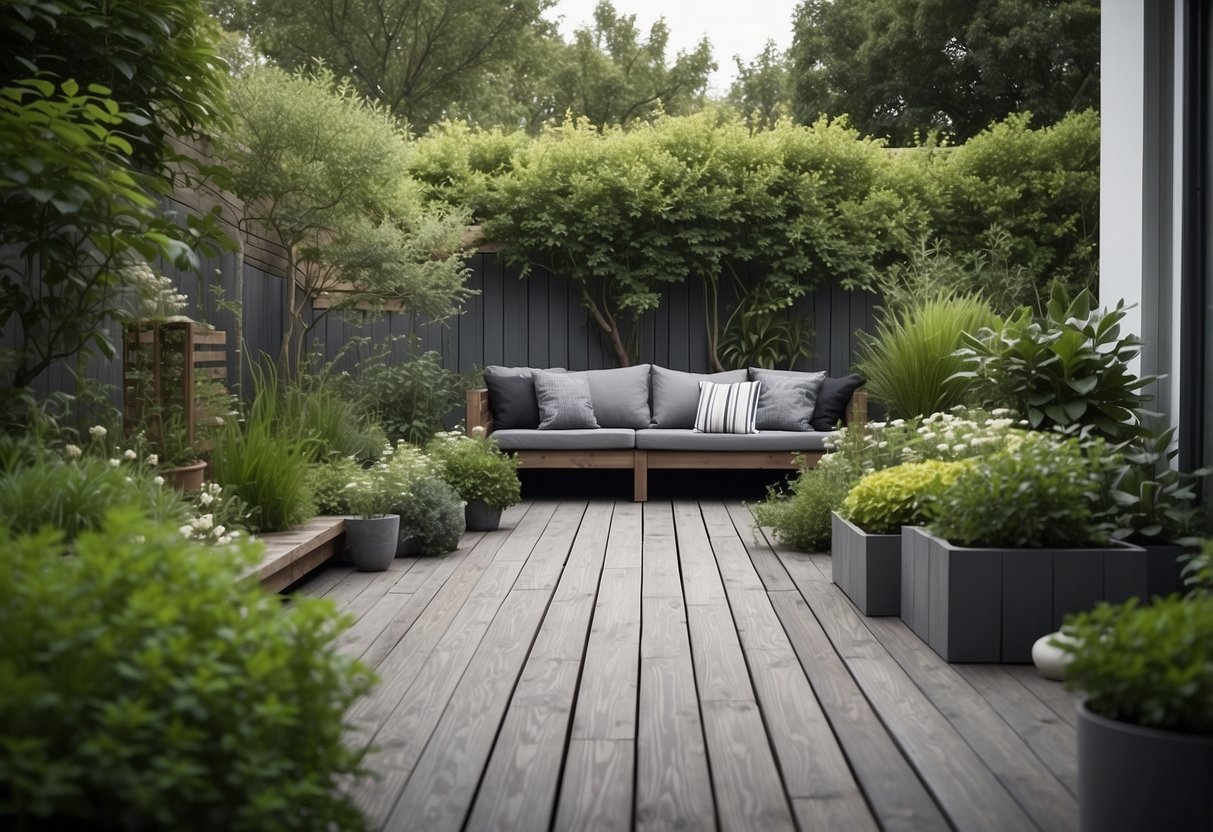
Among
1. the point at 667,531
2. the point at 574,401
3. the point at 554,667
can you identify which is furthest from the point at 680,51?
the point at 554,667

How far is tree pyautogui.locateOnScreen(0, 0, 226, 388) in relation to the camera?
2.97 m

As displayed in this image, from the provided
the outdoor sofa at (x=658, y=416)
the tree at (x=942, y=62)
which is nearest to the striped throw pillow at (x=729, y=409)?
the outdoor sofa at (x=658, y=416)

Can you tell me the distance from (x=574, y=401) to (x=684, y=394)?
2.71ft

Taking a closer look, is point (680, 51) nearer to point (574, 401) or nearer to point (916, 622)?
point (574, 401)

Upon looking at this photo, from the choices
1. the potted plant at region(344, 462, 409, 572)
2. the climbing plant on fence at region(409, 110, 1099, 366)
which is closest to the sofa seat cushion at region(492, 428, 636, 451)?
the climbing plant on fence at region(409, 110, 1099, 366)

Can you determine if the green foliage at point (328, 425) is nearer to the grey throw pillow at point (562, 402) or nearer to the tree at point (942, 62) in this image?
the grey throw pillow at point (562, 402)

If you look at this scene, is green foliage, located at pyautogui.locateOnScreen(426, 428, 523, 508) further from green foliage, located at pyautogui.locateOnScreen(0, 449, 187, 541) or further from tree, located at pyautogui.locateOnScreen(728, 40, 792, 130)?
tree, located at pyautogui.locateOnScreen(728, 40, 792, 130)

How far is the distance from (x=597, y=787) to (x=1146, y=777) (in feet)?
3.21

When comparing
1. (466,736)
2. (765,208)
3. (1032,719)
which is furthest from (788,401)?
(466,736)

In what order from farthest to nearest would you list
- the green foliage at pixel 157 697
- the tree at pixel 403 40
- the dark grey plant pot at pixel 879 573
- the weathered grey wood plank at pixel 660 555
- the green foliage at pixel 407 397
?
the tree at pixel 403 40, the green foliage at pixel 407 397, the weathered grey wood plank at pixel 660 555, the dark grey plant pot at pixel 879 573, the green foliage at pixel 157 697

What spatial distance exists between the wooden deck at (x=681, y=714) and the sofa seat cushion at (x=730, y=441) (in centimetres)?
259

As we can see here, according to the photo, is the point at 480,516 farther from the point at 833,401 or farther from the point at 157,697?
the point at 157,697

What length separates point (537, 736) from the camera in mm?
2488

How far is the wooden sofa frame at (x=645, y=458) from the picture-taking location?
23.4ft
